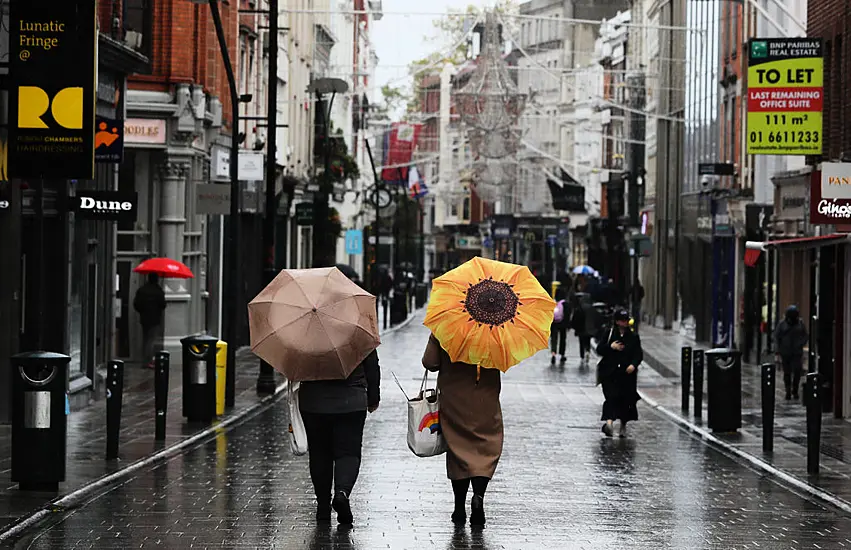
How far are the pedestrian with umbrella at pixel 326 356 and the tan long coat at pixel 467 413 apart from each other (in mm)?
584

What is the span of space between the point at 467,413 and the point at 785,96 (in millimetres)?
15831

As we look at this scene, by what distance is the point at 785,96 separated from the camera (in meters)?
27.4

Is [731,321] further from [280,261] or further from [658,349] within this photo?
[280,261]

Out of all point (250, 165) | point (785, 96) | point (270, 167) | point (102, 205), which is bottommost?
point (102, 205)

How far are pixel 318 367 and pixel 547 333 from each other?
190cm

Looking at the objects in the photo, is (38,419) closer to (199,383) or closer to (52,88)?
(52,88)

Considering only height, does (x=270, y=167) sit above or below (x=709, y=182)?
below

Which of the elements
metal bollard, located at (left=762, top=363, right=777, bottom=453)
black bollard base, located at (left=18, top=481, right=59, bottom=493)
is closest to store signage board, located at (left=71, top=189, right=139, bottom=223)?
black bollard base, located at (left=18, top=481, right=59, bottom=493)

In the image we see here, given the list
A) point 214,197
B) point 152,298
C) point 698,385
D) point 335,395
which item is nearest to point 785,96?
point 698,385

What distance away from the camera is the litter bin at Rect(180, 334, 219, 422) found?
2164 cm

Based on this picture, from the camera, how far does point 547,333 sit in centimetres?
1321

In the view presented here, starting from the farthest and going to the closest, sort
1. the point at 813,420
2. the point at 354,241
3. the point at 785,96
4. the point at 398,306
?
the point at 354,241 < the point at 398,306 < the point at 785,96 < the point at 813,420

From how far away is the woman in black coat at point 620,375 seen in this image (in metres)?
21.4

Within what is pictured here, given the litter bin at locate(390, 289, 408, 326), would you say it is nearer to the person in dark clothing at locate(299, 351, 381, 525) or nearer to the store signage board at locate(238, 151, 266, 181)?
the store signage board at locate(238, 151, 266, 181)
